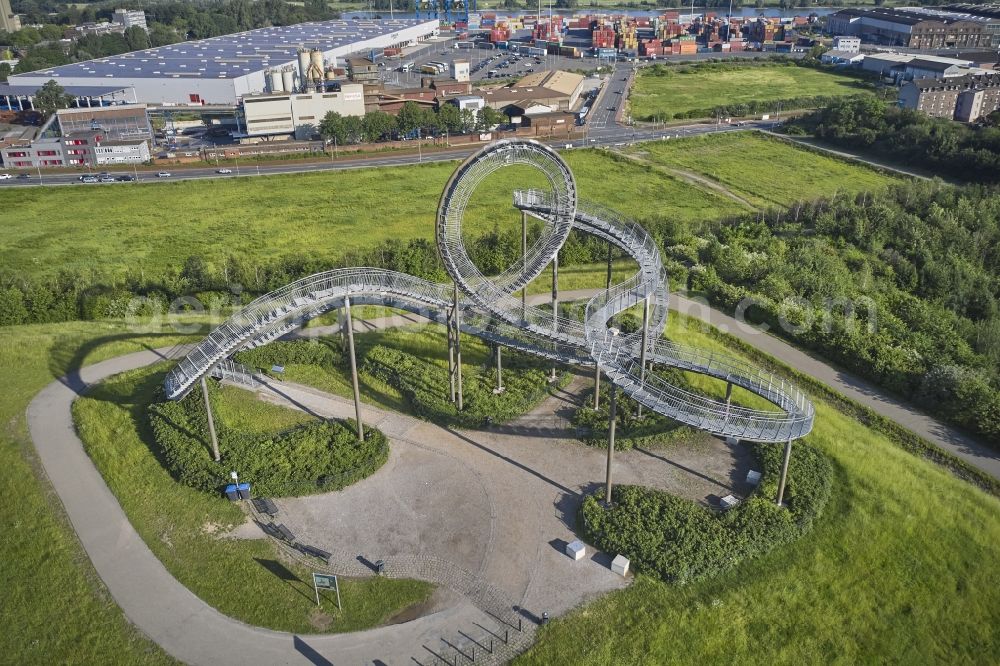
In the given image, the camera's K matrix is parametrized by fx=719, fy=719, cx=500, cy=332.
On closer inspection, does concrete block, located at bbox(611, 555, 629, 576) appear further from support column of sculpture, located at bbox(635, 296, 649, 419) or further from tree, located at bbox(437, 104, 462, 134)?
tree, located at bbox(437, 104, 462, 134)

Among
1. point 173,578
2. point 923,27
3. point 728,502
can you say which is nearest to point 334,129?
point 173,578

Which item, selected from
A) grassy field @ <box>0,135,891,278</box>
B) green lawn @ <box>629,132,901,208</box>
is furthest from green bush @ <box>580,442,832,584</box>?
green lawn @ <box>629,132,901,208</box>

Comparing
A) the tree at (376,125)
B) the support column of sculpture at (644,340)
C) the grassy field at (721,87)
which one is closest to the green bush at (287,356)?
the support column of sculpture at (644,340)

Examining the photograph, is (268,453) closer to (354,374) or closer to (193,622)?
(354,374)

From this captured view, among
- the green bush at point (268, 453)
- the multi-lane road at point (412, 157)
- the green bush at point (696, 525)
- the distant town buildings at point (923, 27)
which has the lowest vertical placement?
the green bush at point (696, 525)

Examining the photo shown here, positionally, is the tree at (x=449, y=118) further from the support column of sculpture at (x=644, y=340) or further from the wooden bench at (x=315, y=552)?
the wooden bench at (x=315, y=552)

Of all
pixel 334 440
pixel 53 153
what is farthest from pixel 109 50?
pixel 334 440
